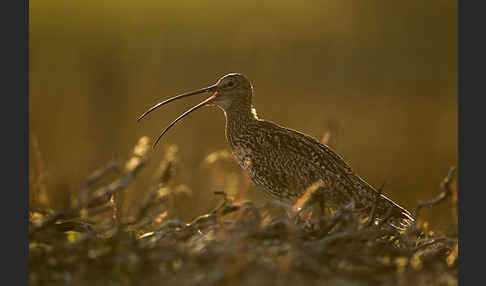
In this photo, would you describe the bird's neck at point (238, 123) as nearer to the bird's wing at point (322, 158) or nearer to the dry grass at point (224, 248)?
the bird's wing at point (322, 158)

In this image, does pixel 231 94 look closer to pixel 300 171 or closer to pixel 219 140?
pixel 300 171

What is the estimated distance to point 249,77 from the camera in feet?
72.5

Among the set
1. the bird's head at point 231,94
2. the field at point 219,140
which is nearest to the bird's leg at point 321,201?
the field at point 219,140

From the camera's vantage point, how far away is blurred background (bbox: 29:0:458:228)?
17.2 metres

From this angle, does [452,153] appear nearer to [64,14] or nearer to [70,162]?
[70,162]

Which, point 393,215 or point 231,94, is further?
point 231,94

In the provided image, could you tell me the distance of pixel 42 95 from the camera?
22.6 metres

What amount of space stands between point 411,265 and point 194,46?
20.4m

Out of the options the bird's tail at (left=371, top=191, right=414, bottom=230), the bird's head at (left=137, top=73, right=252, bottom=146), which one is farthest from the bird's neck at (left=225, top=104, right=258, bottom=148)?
the bird's tail at (left=371, top=191, right=414, bottom=230)

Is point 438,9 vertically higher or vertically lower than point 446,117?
higher

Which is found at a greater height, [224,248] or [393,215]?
[224,248]

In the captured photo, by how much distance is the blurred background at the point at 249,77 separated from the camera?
1717cm

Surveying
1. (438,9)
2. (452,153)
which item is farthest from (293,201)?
(438,9)

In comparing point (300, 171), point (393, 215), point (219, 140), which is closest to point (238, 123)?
point (300, 171)
